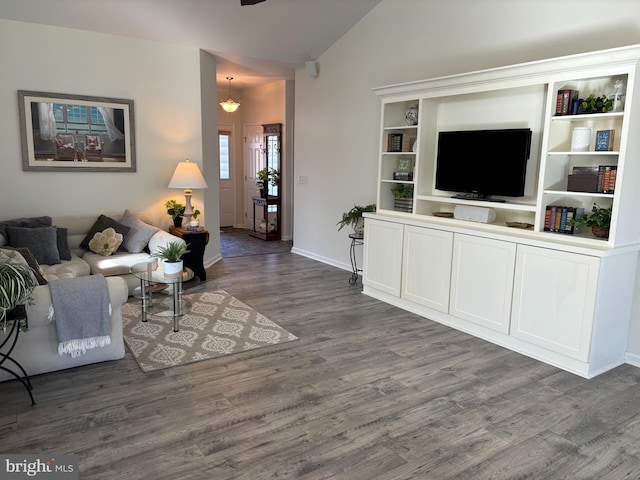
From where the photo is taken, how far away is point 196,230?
5.55 m

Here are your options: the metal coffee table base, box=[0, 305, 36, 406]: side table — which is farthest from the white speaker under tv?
box=[0, 305, 36, 406]: side table

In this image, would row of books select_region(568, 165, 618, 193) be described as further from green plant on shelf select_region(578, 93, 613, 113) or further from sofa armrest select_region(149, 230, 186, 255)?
sofa armrest select_region(149, 230, 186, 255)

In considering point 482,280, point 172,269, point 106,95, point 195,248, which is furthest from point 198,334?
point 106,95

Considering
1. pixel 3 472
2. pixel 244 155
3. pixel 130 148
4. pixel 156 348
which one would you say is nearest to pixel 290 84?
pixel 244 155

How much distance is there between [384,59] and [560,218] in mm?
3055

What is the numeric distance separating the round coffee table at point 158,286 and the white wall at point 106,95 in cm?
161

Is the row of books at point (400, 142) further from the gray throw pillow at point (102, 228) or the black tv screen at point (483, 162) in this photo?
the gray throw pillow at point (102, 228)

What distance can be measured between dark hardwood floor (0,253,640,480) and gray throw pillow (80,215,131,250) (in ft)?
7.24

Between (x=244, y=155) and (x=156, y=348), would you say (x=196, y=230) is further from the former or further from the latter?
(x=244, y=155)

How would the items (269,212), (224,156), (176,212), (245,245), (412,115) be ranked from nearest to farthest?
(412,115) → (176,212) → (245,245) → (269,212) → (224,156)

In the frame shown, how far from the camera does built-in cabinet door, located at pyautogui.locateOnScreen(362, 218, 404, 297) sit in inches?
191

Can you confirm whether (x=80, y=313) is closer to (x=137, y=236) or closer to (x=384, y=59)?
(x=137, y=236)

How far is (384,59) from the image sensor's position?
222 inches

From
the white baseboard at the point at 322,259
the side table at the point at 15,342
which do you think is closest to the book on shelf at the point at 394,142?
the white baseboard at the point at 322,259
